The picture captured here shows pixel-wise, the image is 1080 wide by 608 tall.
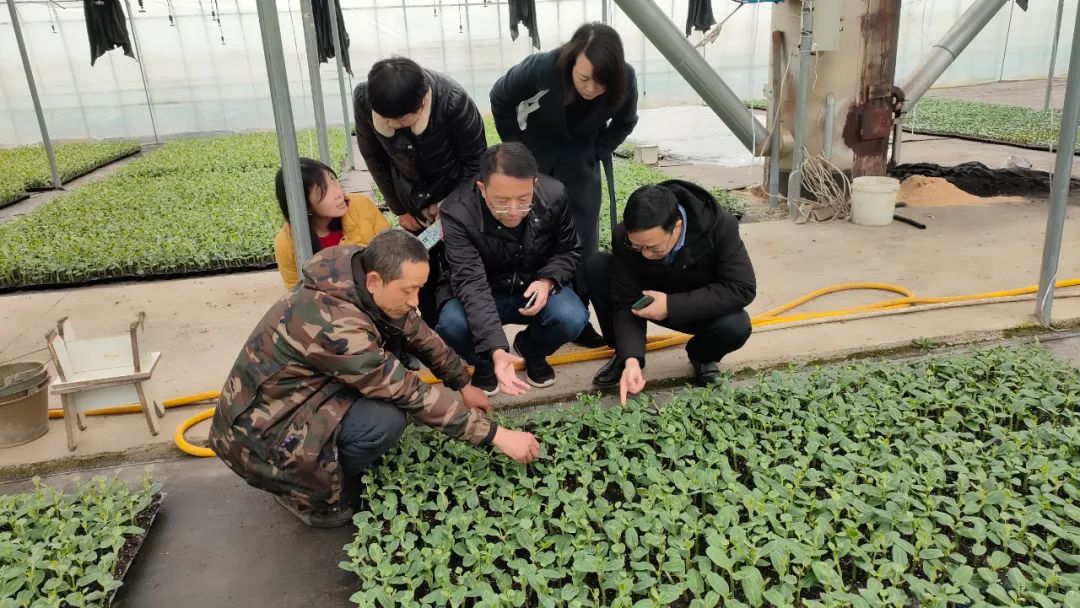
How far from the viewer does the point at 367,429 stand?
2395mm

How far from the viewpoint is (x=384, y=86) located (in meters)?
2.80

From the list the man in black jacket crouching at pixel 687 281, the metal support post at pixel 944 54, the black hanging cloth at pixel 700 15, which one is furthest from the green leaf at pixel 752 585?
the black hanging cloth at pixel 700 15

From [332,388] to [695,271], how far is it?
156 cm

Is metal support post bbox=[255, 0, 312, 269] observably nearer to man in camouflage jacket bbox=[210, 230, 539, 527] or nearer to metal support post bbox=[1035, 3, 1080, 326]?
man in camouflage jacket bbox=[210, 230, 539, 527]

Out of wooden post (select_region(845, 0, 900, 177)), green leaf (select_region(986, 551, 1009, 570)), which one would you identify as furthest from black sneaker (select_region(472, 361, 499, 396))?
wooden post (select_region(845, 0, 900, 177))

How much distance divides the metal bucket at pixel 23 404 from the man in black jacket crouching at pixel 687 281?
239 cm

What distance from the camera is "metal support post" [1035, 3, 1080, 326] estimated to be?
11.3 feet

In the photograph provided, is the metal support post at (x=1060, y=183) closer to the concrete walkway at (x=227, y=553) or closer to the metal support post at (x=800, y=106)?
the metal support post at (x=800, y=106)

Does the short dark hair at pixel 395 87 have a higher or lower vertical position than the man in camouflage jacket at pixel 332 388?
higher

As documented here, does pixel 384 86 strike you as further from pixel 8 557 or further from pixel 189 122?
pixel 189 122

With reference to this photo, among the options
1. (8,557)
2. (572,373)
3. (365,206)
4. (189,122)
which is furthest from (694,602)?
(189,122)

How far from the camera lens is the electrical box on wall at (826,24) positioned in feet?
18.6

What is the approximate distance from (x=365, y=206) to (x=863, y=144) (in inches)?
186

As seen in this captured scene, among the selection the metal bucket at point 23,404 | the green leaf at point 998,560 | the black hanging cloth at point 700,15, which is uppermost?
the black hanging cloth at point 700,15
